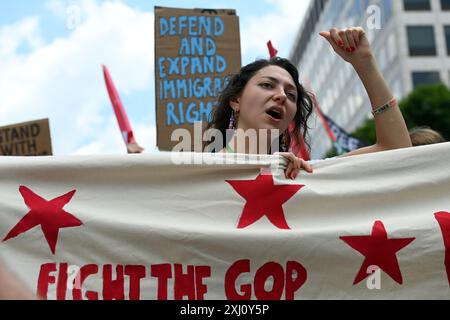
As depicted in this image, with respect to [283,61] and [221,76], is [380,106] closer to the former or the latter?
[283,61]

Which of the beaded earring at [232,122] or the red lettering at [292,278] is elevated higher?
the beaded earring at [232,122]

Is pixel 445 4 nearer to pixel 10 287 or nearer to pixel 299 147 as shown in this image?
pixel 299 147

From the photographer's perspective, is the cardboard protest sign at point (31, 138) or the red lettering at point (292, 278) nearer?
the red lettering at point (292, 278)

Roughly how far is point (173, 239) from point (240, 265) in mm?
212

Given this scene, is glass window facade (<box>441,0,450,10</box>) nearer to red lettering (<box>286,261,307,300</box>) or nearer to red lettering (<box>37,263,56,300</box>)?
red lettering (<box>286,261,307,300</box>)

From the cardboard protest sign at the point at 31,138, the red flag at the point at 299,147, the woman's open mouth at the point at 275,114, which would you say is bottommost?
the red flag at the point at 299,147

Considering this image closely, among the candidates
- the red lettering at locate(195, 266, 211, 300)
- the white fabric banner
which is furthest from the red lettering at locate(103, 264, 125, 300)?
the red lettering at locate(195, 266, 211, 300)

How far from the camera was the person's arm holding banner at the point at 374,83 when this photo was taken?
2387 mm

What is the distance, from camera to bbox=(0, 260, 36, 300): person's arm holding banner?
42.0 inches

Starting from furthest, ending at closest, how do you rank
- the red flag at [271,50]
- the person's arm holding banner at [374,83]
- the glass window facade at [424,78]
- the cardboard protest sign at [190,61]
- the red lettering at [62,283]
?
the glass window facade at [424,78] < the red flag at [271,50] < the cardboard protest sign at [190,61] < the person's arm holding banner at [374,83] < the red lettering at [62,283]

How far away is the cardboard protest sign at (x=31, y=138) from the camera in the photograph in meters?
5.20

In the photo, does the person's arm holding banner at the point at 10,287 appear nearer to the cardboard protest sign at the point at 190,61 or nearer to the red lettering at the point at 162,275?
the red lettering at the point at 162,275

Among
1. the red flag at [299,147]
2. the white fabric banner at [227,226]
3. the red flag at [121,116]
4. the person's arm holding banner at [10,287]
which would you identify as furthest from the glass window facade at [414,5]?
the person's arm holding banner at [10,287]

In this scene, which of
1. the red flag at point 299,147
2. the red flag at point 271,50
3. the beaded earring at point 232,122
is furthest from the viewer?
the red flag at point 271,50
